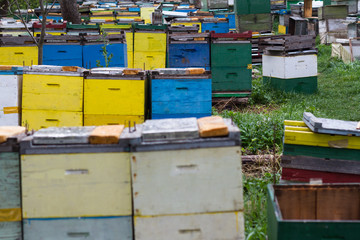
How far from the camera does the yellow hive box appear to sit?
4379 mm

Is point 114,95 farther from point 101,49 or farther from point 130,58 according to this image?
point 130,58

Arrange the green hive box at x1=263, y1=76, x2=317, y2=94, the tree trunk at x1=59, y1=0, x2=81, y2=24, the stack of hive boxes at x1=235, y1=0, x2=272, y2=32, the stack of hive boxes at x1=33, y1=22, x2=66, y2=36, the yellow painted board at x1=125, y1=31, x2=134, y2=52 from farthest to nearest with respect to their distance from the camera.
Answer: the stack of hive boxes at x1=235, y1=0, x2=272, y2=32
the tree trunk at x1=59, y1=0, x2=81, y2=24
the green hive box at x1=263, y1=76, x2=317, y2=94
the stack of hive boxes at x1=33, y1=22, x2=66, y2=36
the yellow painted board at x1=125, y1=31, x2=134, y2=52

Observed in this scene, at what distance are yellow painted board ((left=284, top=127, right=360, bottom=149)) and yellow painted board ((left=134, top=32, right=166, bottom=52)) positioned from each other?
15.0 feet

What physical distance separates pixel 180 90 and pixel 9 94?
185 centimetres

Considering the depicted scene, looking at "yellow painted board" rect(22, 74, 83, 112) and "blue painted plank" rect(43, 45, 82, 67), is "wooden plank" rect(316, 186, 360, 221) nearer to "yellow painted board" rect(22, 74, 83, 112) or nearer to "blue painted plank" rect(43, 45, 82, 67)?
"yellow painted board" rect(22, 74, 83, 112)

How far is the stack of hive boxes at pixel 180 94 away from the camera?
5684mm

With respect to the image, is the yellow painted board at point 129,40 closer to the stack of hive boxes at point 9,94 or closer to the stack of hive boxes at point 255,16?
the stack of hive boxes at point 9,94

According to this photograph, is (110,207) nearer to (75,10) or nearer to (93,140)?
(93,140)

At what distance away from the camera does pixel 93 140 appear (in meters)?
3.12

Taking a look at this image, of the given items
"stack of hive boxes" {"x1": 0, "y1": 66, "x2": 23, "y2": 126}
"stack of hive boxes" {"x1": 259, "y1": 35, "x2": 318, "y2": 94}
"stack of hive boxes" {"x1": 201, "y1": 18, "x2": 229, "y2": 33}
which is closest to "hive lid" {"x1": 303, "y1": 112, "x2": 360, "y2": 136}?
"stack of hive boxes" {"x1": 0, "y1": 66, "x2": 23, "y2": 126}

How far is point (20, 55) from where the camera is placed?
25.2 feet

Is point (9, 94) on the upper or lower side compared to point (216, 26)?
lower

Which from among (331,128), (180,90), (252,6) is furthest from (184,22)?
(331,128)

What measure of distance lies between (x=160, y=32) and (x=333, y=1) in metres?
14.6
